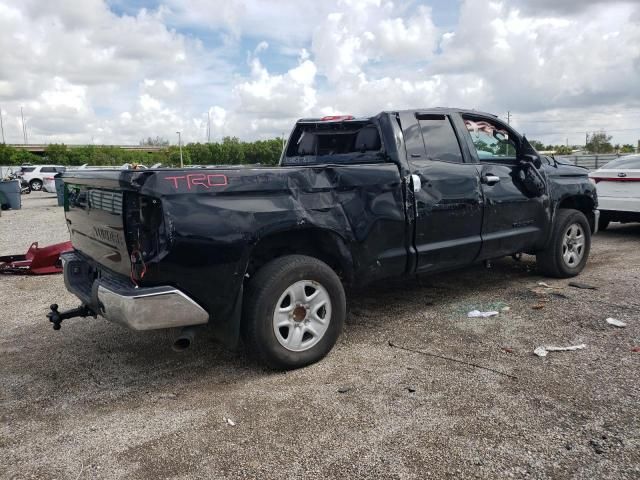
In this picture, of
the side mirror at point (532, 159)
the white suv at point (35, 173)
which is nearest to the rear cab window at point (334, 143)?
the side mirror at point (532, 159)

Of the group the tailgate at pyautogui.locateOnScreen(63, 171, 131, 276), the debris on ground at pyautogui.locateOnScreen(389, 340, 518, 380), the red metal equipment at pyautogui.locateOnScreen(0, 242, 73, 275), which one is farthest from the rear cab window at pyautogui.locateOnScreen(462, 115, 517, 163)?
the red metal equipment at pyautogui.locateOnScreen(0, 242, 73, 275)

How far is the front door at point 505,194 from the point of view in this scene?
208 inches

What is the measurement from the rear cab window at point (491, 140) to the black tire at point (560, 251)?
1.00 metres

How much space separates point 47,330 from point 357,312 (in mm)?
2878

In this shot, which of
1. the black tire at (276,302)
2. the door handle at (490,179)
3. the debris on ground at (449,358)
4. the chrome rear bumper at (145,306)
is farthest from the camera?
the door handle at (490,179)

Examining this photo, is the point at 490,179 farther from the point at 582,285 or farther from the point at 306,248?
the point at 306,248

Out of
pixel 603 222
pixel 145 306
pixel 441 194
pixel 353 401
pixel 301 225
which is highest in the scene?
pixel 441 194

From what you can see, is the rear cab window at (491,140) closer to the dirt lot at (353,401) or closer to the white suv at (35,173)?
the dirt lot at (353,401)

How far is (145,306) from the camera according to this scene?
3.29m

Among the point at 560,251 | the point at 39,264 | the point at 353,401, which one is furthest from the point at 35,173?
the point at 353,401

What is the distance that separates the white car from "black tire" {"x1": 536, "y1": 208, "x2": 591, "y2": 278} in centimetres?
330

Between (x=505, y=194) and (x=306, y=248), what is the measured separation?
2.36 meters

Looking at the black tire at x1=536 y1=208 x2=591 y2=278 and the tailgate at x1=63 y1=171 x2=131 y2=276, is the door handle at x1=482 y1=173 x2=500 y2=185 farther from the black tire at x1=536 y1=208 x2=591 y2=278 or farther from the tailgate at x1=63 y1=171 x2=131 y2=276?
the tailgate at x1=63 y1=171 x2=131 y2=276

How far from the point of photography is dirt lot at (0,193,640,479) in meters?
2.80
